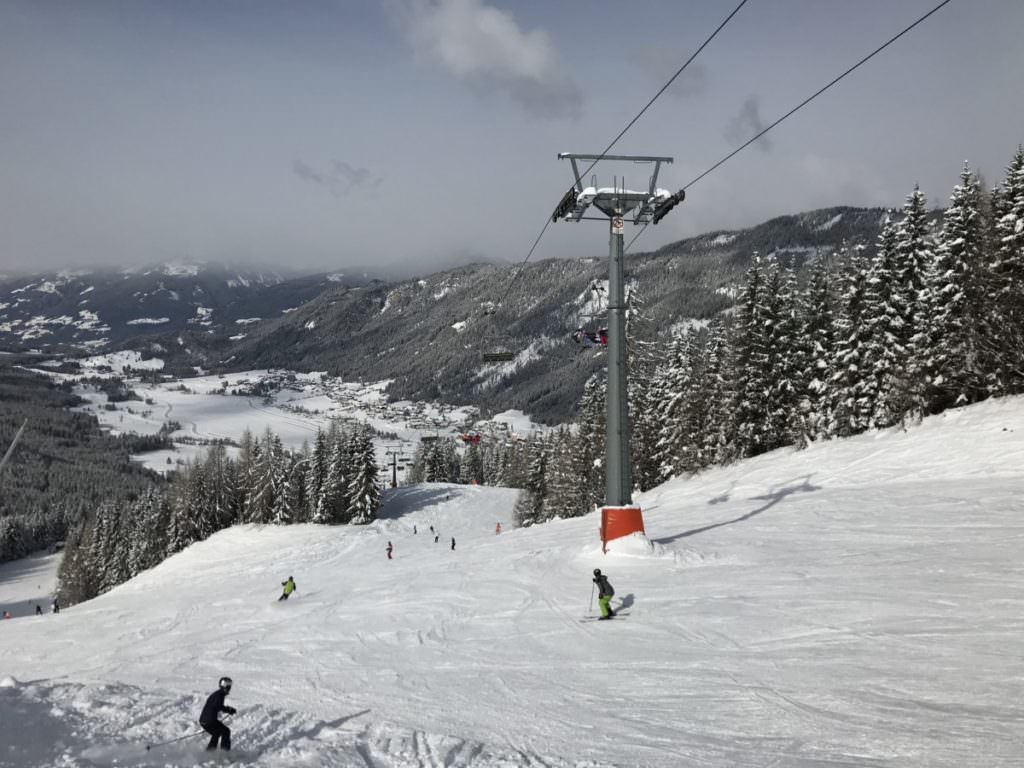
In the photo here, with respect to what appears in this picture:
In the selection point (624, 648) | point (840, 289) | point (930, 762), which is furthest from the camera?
point (840, 289)

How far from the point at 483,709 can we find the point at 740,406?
3301cm

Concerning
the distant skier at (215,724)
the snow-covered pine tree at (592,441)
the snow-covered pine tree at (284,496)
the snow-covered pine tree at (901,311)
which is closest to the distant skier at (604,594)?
the distant skier at (215,724)

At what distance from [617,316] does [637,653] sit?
403 inches

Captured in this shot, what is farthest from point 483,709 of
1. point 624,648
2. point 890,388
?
point 890,388

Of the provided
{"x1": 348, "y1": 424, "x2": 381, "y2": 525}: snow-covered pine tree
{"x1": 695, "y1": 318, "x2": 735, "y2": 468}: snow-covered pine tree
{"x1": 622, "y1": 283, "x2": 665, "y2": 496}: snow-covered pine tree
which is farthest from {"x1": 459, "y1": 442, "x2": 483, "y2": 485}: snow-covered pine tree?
{"x1": 695, "y1": 318, "x2": 735, "y2": 468}: snow-covered pine tree

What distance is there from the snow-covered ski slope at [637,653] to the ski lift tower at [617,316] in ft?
4.75

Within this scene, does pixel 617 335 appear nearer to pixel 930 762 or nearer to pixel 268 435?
pixel 930 762

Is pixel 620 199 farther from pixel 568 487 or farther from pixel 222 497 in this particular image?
pixel 222 497

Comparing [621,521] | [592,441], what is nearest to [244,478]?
[592,441]

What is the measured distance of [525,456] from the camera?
271ft

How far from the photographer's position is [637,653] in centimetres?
1259

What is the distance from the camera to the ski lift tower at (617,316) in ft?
62.4

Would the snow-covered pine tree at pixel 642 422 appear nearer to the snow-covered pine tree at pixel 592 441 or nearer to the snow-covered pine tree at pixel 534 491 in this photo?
the snow-covered pine tree at pixel 592 441

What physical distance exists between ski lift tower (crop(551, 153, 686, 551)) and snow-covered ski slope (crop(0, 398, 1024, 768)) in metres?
1.45
